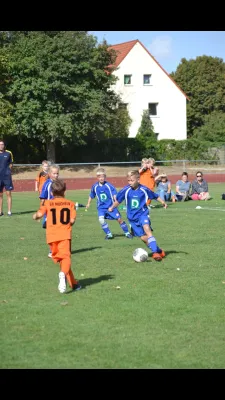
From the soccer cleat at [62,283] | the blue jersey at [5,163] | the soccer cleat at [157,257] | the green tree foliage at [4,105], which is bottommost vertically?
the soccer cleat at [157,257]

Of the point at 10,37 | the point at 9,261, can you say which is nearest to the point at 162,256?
the point at 9,261

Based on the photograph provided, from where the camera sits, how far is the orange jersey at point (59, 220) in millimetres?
9758

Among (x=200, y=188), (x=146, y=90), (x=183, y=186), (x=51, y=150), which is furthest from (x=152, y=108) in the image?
(x=200, y=188)

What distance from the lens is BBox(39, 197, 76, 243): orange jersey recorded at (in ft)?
32.0

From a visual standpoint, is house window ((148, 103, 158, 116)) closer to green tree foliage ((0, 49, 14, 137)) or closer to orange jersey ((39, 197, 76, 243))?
green tree foliage ((0, 49, 14, 137))

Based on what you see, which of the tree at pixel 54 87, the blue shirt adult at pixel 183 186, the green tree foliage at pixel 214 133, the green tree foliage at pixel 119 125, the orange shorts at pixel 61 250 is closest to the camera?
the orange shorts at pixel 61 250

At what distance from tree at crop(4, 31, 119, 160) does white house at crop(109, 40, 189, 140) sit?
52.3 ft

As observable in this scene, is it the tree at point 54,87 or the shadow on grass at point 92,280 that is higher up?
the tree at point 54,87

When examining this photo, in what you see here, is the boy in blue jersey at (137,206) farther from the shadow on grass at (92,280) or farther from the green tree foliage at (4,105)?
the green tree foliage at (4,105)

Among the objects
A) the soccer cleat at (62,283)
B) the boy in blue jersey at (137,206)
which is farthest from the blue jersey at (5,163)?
the soccer cleat at (62,283)

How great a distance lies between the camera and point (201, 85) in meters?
84.7

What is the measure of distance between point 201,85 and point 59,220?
7690cm

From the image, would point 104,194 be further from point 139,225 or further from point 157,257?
point 157,257

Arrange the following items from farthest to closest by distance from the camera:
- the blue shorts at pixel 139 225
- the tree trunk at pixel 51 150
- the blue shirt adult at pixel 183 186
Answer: the tree trunk at pixel 51 150 < the blue shirt adult at pixel 183 186 < the blue shorts at pixel 139 225
